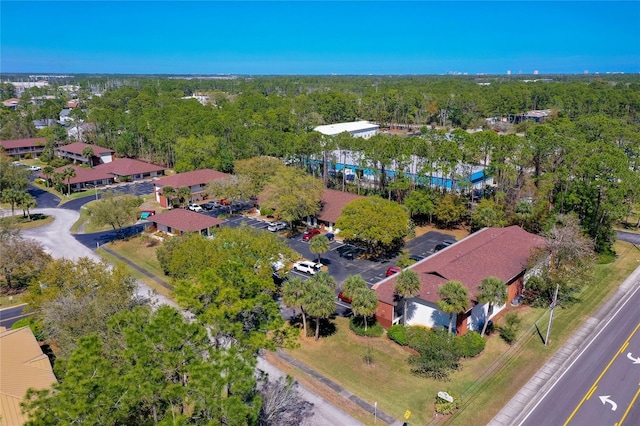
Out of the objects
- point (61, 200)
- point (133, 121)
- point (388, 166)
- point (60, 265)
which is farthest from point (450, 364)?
point (133, 121)

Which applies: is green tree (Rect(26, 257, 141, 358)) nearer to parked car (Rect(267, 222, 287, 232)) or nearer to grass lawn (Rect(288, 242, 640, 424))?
grass lawn (Rect(288, 242, 640, 424))

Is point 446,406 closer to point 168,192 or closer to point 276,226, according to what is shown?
point 276,226

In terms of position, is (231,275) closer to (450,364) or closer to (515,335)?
(450,364)

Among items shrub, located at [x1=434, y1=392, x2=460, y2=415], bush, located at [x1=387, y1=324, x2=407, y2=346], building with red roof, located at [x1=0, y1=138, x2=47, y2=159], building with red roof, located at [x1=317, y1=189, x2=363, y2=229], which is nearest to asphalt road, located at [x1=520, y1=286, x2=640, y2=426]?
shrub, located at [x1=434, y1=392, x2=460, y2=415]

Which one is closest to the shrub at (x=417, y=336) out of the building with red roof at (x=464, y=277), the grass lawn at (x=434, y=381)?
the grass lawn at (x=434, y=381)

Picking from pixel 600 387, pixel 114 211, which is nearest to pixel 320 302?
pixel 600 387

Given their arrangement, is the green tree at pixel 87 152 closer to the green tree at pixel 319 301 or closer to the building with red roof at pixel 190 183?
the building with red roof at pixel 190 183
